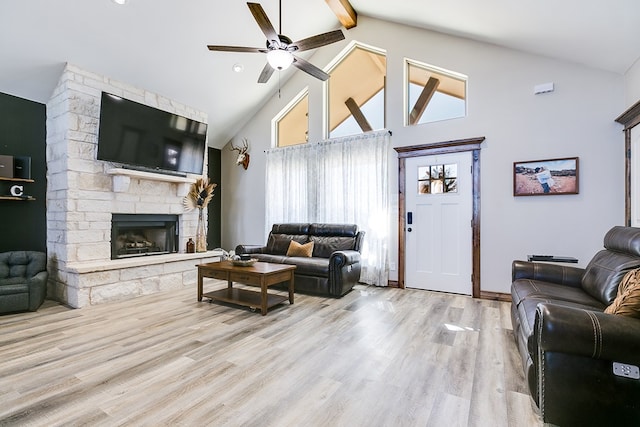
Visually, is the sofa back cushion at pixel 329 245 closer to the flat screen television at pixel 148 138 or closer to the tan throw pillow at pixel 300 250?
the tan throw pillow at pixel 300 250

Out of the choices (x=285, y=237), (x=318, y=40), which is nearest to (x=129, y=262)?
(x=285, y=237)

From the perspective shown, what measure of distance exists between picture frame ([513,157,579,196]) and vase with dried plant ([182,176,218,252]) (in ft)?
15.8

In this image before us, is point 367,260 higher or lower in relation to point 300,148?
lower

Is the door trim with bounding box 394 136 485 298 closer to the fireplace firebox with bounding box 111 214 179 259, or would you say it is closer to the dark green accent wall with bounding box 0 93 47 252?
the fireplace firebox with bounding box 111 214 179 259

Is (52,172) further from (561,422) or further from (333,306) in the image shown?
(561,422)

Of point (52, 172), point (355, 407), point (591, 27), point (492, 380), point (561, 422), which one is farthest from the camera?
point (52, 172)

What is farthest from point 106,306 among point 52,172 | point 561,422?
point 561,422

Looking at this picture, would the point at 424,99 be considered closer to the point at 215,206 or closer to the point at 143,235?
the point at 215,206

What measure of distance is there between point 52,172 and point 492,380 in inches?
214

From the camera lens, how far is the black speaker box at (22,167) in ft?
12.6

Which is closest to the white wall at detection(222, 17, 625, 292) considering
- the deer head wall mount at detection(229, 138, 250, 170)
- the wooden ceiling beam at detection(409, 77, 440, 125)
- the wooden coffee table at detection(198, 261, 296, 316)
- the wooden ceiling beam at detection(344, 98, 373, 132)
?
the wooden ceiling beam at detection(409, 77, 440, 125)

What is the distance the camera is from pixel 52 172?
13.4ft

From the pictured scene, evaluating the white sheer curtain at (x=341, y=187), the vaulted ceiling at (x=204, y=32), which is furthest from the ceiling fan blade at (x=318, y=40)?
the white sheer curtain at (x=341, y=187)

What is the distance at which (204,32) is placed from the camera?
170 inches
